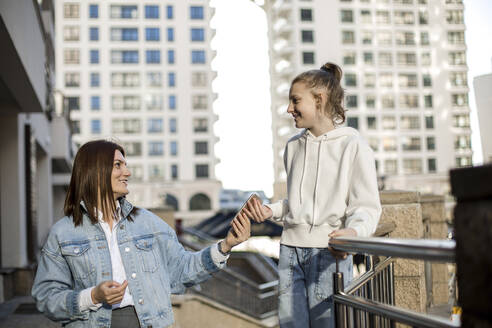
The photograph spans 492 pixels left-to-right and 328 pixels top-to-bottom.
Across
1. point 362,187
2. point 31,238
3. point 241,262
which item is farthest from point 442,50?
point 362,187

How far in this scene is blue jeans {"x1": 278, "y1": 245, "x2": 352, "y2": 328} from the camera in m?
2.86

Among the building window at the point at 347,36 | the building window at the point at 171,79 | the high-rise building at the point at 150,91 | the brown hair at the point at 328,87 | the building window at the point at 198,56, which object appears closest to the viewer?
the brown hair at the point at 328,87

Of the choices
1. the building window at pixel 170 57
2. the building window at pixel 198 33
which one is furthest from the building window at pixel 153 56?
the building window at pixel 198 33

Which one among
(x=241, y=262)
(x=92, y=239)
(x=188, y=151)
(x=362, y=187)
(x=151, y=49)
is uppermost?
(x=151, y=49)

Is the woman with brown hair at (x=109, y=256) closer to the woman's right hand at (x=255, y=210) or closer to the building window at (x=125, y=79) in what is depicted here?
the woman's right hand at (x=255, y=210)

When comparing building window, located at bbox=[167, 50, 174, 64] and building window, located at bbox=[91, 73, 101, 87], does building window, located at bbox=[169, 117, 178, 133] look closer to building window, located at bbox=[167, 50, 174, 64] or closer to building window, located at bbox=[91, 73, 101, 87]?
building window, located at bbox=[167, 50, 174, 64]

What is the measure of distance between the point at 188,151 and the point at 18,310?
55468 millimetres

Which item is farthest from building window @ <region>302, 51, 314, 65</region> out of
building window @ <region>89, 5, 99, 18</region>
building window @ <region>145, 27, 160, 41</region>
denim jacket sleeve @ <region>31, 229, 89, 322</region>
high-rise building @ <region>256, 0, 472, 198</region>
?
denim jacket sleeve @ <region>31, 229, 89, 322</region>

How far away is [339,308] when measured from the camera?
105 inches

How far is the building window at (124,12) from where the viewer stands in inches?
2589

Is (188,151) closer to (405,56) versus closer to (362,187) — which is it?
(405,56)

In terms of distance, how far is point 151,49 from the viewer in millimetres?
65438

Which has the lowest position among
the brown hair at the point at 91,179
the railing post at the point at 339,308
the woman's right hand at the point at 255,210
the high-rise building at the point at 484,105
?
the railing post at the point at 339,308

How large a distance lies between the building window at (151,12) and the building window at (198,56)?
655 centimetres
